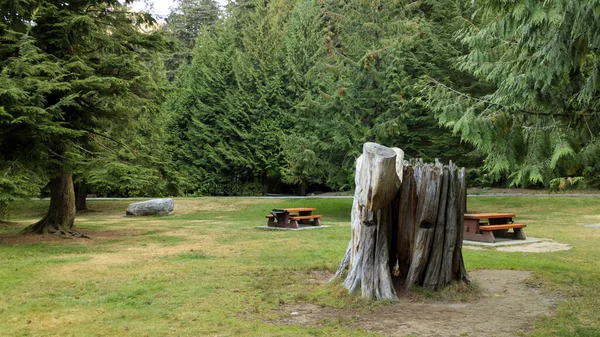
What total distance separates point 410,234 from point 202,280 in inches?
129

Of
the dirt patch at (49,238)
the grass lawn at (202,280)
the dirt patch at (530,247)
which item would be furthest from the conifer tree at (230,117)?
the dirt patch at (530,247)

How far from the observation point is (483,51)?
8.79 m

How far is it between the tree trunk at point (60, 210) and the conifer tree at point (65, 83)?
1.0 inches

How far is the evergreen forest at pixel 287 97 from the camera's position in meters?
6.38

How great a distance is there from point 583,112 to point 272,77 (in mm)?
30169

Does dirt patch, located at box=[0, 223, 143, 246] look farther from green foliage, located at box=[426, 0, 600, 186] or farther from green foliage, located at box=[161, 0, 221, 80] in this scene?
green foliage, located at box=[161, 0, 221, 80]

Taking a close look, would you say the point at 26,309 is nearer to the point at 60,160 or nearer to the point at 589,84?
the point at 589,84

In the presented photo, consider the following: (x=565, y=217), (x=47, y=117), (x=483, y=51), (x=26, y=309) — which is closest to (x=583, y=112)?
(x=483, y=51)

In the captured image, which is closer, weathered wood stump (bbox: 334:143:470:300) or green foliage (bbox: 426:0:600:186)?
green foliage (bbox: 426:0:600:186)

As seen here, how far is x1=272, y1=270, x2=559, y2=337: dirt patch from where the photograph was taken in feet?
19.0

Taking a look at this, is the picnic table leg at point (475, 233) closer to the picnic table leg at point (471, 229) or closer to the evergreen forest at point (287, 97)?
the picnic table leg at point (471, 229)

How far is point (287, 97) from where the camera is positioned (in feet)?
116

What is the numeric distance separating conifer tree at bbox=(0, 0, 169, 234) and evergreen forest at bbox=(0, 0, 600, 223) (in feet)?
0.17

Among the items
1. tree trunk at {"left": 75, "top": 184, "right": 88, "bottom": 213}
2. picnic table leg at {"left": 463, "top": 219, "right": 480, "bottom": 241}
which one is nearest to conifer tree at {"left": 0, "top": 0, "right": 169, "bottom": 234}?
picnic table leg at {"left": 463, "top": 219, "right": 480, "bottom": 241}
